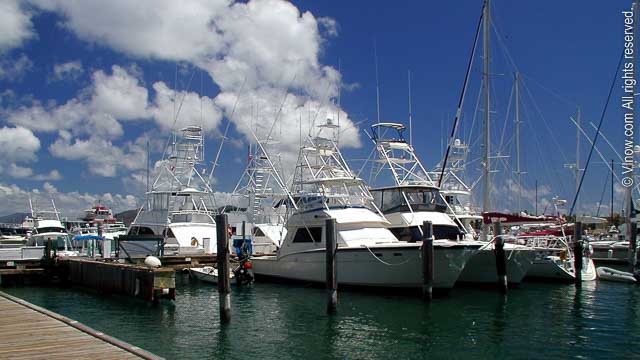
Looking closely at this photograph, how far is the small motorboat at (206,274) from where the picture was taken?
31.9 metres

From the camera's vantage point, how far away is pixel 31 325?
13.3m

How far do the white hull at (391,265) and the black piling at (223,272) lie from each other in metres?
7.65

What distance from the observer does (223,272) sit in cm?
1939

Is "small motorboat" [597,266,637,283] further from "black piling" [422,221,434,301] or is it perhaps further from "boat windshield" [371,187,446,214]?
"black piling" [422,221,434,301]

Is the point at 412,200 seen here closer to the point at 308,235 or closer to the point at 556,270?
the point at 308,235

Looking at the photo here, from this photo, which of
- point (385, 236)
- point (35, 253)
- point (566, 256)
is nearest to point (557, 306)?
point (385, 236)

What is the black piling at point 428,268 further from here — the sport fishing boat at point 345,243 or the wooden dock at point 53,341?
the wooden dock at point 53,341

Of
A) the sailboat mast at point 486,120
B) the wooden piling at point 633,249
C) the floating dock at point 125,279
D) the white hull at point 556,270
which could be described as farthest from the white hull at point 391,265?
the wooden piling at point 633,249

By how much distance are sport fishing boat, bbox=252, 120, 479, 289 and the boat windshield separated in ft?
3.28

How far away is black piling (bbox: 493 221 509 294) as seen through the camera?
26625 millimetres

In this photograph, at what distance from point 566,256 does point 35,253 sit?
31561 millimetres

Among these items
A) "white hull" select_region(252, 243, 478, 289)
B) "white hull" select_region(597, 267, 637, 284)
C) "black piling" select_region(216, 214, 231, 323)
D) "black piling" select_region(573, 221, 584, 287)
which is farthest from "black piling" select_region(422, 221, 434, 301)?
"white hull" select_region(597, 267, 637, 284)

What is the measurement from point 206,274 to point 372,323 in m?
15.1

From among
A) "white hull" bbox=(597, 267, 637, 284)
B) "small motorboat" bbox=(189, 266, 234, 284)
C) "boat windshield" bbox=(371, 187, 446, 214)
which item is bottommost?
"white hull" bbox=(597, 267, 637, 284)
